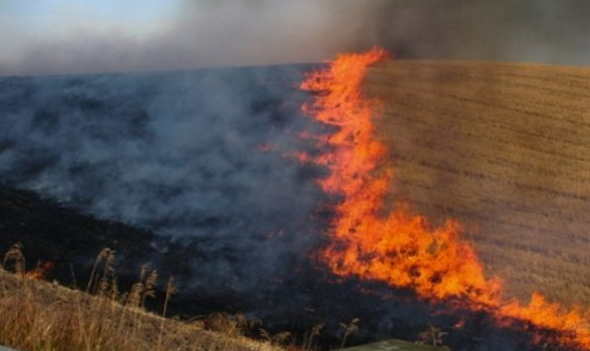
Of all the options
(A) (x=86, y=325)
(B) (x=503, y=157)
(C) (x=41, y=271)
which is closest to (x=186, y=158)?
(C) (x=41, y=271)

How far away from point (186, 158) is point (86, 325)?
3617 millimetres

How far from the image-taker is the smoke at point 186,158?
262 inches

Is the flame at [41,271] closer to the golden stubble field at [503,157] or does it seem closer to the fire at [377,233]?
the fire at [377,233]

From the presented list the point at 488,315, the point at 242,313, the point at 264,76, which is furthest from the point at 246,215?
the point at 488,315

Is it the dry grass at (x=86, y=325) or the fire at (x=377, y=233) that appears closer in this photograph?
the dry grass at (x=86, y=325)

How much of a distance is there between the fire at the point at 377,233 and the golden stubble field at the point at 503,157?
0.13 m

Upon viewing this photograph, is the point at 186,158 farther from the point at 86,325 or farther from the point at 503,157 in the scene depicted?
the point at 86,325

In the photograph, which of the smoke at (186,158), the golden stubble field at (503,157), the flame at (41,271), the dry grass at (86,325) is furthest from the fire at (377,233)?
the flame at (41,271)

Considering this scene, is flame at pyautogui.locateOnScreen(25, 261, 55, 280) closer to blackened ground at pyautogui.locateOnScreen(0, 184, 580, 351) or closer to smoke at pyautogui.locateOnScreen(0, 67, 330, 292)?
blackened ground at pyautogui.locateOnScreen(0, 184, 580, 351)

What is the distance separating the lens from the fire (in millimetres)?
5895

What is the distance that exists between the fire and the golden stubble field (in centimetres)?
13

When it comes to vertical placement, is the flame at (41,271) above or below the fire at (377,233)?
below

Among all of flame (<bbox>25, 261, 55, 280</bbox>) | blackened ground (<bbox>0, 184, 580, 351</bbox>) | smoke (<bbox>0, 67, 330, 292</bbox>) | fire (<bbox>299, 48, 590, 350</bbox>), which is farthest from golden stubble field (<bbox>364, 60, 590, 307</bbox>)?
flame (<bbox>25, 261, 55, 280</bbox>)

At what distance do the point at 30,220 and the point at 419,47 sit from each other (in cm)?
387
